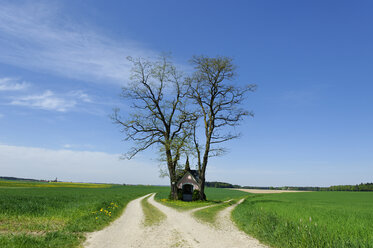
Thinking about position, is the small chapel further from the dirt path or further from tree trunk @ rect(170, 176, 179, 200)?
the dirt path

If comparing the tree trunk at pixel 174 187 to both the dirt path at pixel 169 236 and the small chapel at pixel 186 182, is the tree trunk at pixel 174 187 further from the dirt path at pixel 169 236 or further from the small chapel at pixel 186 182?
the dirt path at pixel 169 236

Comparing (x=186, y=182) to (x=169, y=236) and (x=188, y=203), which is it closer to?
(x=188, y=203)

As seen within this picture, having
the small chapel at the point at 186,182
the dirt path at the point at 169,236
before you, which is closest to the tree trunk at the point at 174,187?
the small chapel at the point at 186,182

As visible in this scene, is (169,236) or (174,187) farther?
(174,187)

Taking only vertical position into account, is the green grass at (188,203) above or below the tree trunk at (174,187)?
below

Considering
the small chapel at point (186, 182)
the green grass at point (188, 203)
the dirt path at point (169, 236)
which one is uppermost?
the small chapel at point (186, 182)

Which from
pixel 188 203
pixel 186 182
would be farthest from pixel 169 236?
pixel 186 182

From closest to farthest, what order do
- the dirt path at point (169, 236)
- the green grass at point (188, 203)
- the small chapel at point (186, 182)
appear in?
the dirt path at point (169, 236) → the green grass at point (188, 203) → the small chapel at point (186, 182)

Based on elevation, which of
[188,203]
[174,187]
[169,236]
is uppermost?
[174,187]

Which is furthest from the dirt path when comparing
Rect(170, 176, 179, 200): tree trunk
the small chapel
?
the small chapel

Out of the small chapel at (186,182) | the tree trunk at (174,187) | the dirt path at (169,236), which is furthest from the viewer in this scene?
the small chapel at (186,182)

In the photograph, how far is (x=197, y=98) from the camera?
32938 millimetres

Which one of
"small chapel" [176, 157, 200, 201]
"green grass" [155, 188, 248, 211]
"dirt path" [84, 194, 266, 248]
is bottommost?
"green grass" [155, 188, 248, 211]

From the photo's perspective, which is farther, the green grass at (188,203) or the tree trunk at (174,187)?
the tree trunk at (174,187)
